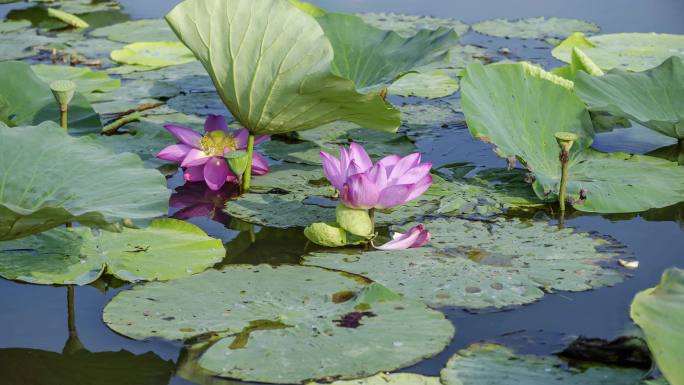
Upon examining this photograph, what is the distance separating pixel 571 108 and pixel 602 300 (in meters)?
0.95

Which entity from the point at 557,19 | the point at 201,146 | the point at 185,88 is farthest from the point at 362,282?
the point at 557,19

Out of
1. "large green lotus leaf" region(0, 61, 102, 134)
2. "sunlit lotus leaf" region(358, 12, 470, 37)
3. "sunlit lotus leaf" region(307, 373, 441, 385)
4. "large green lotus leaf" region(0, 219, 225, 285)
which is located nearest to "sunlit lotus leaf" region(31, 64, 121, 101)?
"large green lotus leaf" region(0, 61, 102, 134)

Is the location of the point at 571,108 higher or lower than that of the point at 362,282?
higher

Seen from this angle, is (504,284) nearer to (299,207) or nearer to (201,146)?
(299,207)

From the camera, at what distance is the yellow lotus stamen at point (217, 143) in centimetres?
279

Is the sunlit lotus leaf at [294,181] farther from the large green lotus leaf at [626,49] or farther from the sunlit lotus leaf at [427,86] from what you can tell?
the large green lotus leaf at [626,49]

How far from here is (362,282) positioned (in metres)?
2.07

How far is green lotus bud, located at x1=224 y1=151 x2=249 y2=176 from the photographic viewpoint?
2574mm

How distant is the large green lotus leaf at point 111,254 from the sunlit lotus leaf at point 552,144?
89cm

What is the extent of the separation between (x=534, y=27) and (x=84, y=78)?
84.2 inches

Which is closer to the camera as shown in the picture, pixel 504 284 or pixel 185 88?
pixel 504 284

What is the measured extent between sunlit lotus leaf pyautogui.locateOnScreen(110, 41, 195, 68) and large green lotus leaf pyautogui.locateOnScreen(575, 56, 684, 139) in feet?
6.03

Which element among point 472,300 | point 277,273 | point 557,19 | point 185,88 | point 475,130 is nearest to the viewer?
point 472,300

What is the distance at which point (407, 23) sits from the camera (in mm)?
4691
